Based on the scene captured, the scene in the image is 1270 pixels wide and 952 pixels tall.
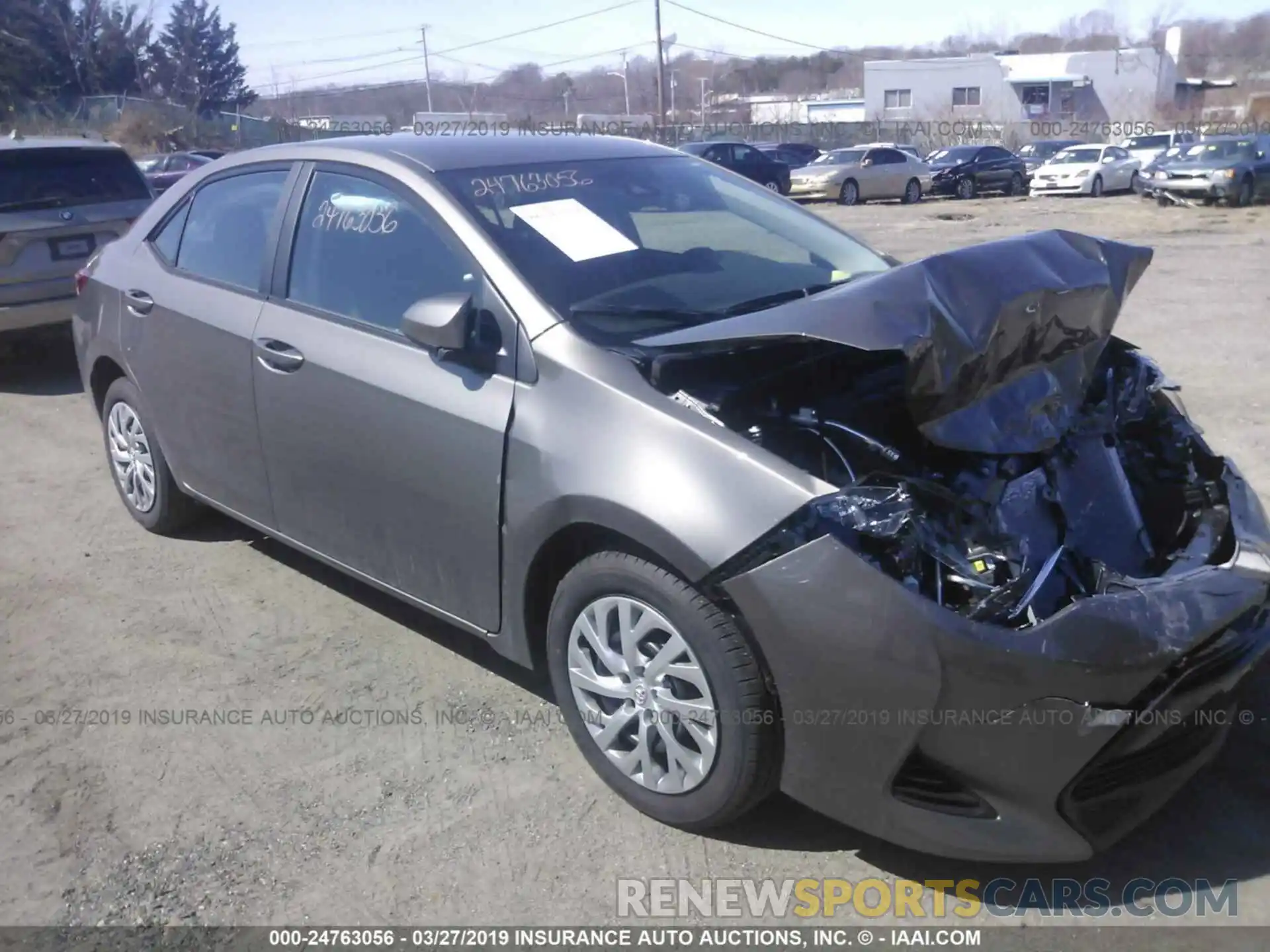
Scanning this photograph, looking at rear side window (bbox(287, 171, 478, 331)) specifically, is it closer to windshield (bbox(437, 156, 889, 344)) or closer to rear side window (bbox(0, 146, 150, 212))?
windshield (bbox(437, 156, 889, 344))

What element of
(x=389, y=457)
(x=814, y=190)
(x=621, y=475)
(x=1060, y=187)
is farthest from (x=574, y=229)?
(x=1060, y=187)

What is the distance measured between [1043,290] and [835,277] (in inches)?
35.5

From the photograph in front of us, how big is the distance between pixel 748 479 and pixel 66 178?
7.63m

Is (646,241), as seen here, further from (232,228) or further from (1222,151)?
(1222,151)

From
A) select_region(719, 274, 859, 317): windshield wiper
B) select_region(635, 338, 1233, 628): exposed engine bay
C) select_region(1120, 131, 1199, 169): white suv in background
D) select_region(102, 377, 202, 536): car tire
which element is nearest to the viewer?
select_region(635, 338, 1233, 628): exposed engine bay

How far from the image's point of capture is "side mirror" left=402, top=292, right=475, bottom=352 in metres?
3.15

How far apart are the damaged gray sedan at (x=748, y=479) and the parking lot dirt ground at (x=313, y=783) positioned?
24 cm

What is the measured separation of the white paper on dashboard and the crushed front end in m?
0.66

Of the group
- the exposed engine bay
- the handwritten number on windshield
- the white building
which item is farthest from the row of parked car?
the white building

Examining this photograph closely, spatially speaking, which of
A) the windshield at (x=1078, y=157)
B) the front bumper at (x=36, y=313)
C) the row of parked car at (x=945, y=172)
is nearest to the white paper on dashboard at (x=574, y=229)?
the front bumper at (x=36, y=313)

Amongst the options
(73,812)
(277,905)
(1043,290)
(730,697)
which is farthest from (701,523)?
(73,812)

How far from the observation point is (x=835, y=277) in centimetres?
388

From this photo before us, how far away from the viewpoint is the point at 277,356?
390cm

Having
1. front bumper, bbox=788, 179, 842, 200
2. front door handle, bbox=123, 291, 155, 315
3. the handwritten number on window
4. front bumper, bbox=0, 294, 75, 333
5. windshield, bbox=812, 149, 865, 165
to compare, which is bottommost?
front bumper, bbox=788, 179, 842, 200
